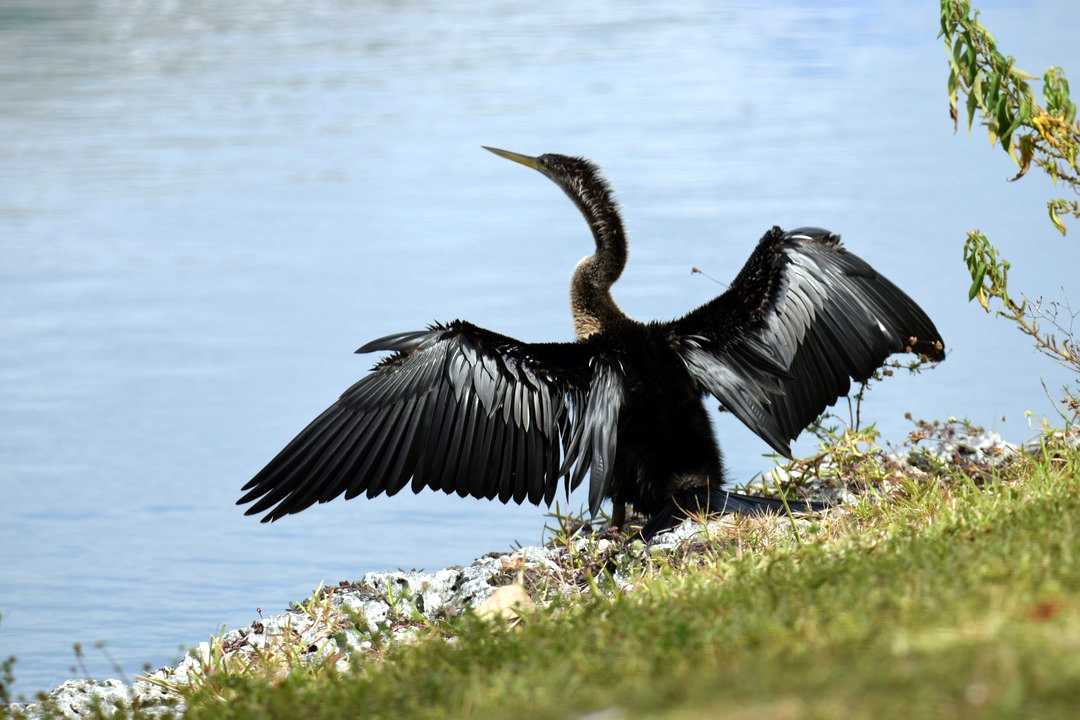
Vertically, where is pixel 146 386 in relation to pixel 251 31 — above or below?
below

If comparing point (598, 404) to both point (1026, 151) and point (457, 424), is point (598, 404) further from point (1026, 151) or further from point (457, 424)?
point (1026, 151)

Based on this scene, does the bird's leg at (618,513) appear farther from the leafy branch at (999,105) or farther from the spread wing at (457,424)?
the leafy branch at (999,105)

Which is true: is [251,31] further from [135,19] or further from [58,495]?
[58,495]

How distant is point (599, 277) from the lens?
728 centimetres

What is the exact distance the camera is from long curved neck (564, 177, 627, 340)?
7.18 metres

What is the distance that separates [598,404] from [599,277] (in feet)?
4.18

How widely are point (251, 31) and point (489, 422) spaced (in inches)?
851

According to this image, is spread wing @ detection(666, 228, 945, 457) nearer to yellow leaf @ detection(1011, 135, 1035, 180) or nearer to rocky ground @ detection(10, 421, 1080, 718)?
rocky ground @ detection(10, 421, 1080, 718)

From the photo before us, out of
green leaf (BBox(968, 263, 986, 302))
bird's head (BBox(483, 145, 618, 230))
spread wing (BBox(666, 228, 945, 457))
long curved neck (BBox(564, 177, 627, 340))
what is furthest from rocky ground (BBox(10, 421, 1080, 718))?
bird's head (BBox(483, 145, 618, 230))

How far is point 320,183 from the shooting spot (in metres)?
15.8

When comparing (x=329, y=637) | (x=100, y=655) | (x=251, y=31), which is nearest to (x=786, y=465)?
(x=329, y=637)

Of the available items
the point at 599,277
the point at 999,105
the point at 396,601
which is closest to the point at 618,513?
the point at 396,601

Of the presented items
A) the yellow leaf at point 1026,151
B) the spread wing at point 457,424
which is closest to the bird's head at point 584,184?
the spread wing at point 457,424

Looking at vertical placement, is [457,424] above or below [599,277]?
below
